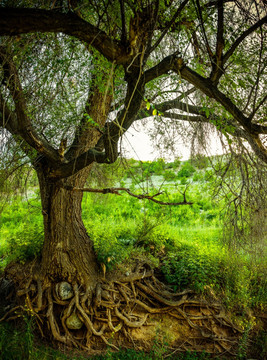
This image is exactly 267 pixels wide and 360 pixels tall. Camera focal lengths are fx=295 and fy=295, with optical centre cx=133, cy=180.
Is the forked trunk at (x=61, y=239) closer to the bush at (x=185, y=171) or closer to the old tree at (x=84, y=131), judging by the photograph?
the old tree at (x=84, y=131)

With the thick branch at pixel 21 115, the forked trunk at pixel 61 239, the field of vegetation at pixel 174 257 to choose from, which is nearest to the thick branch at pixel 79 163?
the thick branch at pixel 21 115

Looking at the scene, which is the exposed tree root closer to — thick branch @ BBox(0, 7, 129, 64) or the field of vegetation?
the field of vegetation

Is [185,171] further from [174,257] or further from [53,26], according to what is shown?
[53,26]

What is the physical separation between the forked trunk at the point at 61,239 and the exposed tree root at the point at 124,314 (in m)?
0.17

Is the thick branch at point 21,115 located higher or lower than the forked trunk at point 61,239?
higher

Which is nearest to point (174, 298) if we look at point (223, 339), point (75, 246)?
point (223, 339)

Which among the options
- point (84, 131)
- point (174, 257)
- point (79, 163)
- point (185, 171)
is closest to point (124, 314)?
point (174, 257)

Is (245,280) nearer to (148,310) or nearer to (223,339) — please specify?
(223,339)

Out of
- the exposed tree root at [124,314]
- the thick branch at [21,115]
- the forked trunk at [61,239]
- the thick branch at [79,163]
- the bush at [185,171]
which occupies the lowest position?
the exposed tree root at [124,314]

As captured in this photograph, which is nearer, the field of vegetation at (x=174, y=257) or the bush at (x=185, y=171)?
the field of vegetation at (x=174, y=257)

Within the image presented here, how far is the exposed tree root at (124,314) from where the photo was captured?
14.1 ft

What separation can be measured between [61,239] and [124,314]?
151 centimetres

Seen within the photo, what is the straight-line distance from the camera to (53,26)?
2.15 meters

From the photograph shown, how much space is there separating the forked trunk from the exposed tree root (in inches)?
6.7
